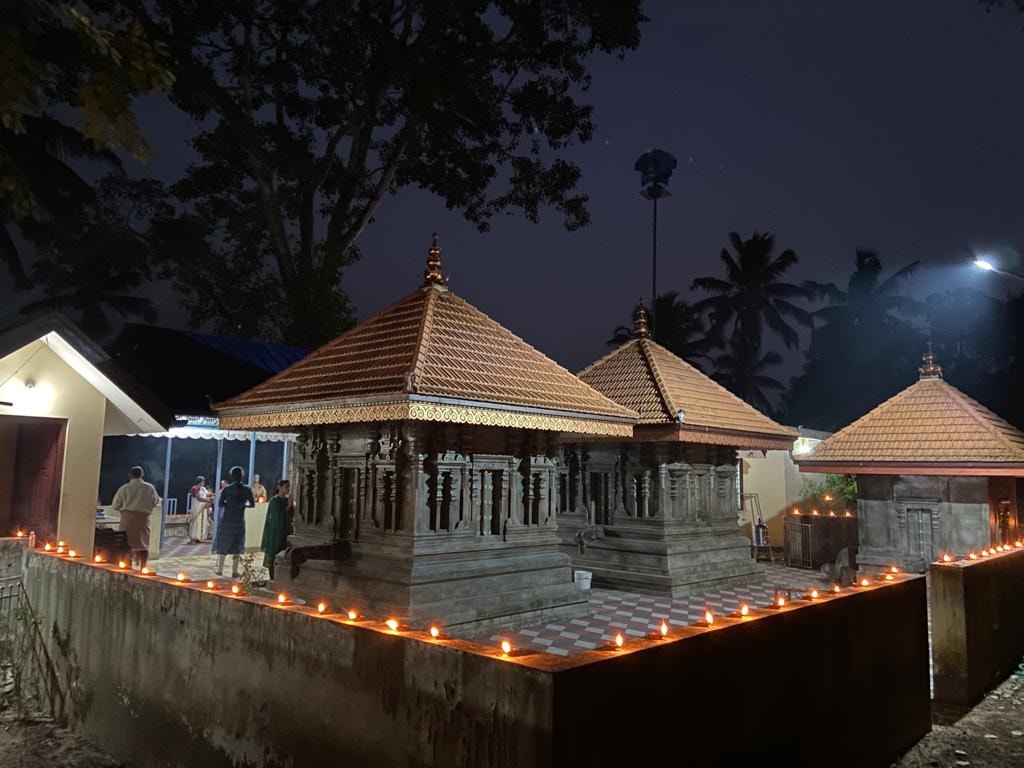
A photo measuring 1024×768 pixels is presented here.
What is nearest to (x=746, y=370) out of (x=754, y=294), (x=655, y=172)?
(x=754, y=294)

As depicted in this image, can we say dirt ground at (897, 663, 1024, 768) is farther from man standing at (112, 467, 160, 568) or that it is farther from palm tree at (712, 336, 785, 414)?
palm tree at (712, 336, 785, 414)

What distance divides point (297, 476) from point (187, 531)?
32.9 ft

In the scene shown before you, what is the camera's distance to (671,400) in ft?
37.3

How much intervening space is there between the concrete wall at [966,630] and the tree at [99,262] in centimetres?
1639

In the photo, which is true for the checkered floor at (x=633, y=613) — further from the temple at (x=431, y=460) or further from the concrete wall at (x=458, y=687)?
the concrete wall at (x=458, y=687)

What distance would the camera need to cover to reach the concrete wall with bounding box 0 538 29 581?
6398 millimetres

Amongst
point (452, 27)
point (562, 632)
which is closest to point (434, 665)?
point (562, 632)

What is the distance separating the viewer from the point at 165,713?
466 cm

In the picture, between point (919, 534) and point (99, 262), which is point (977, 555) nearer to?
point (919, 534)

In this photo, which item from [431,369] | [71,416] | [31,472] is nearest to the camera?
[431,369]

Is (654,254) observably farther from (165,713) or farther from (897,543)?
(165,713)

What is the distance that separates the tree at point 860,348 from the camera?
3281cm

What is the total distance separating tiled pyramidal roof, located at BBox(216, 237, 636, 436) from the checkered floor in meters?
2.32

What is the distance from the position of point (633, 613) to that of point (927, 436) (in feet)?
18.5
